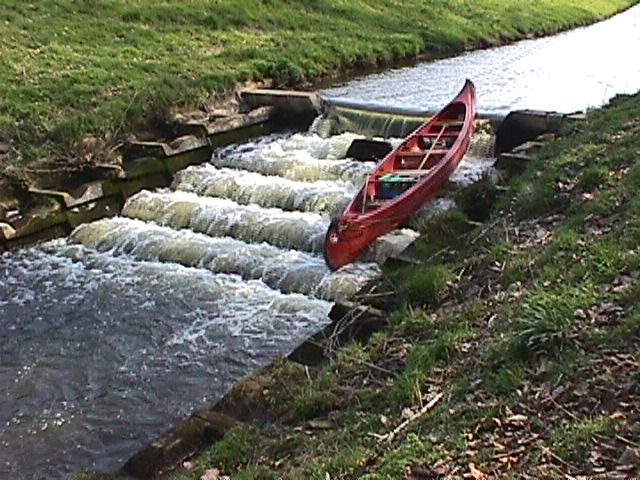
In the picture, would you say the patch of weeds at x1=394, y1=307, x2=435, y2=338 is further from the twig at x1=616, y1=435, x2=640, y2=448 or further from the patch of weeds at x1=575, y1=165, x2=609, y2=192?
the twig at x1=616, y1=435, x2=640, y2=448

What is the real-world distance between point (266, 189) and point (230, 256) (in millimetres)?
2235

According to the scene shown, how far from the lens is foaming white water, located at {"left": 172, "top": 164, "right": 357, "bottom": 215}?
12.1m

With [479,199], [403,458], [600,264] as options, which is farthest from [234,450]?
[479,199]

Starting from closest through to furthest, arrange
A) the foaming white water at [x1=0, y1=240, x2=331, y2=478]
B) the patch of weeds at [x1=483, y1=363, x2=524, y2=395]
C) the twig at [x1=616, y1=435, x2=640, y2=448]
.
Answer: the twig at [x1=616, y1=435, x2=640, y2=448]
the patch of weeds at [x1=483, y1=363, x2=524, y2=395]
the foaming white water at [x1=0, y1=240, x2=331, y2=478]

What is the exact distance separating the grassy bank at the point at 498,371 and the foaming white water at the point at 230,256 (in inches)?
55.6

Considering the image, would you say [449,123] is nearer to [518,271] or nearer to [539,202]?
[539,202]

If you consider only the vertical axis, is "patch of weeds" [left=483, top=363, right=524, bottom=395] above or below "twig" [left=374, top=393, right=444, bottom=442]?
above

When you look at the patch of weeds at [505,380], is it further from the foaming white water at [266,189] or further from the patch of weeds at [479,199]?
the foaming white water at [266,189]

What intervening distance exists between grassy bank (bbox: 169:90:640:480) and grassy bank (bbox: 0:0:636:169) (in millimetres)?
7375

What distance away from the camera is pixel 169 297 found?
9781 millimetres

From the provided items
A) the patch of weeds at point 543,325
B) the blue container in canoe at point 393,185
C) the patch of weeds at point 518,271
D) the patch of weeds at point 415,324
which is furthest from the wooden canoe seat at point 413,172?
the patch of weeds at point 543,325

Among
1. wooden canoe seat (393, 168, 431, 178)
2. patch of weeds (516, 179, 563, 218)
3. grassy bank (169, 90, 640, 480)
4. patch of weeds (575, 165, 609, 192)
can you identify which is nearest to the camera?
grassy bank (169, 90, 640, 480)

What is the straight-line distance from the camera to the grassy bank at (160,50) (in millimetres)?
13508

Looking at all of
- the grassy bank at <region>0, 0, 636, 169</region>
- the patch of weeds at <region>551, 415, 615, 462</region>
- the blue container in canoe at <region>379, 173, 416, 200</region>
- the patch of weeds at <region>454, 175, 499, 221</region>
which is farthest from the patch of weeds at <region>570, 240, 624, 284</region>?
the grassy bank at <region>0, 0, 636, 169</region>
